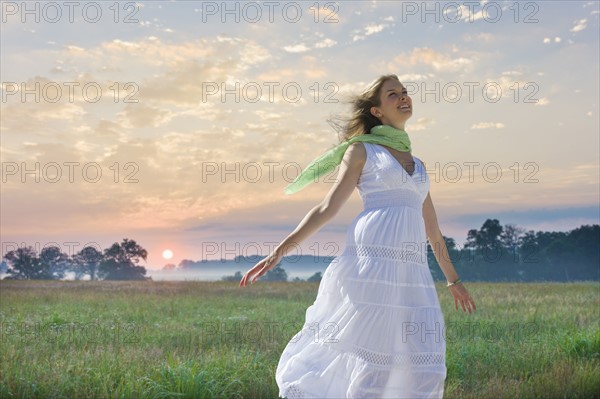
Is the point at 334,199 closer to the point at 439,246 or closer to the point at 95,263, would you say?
the point at 439,246

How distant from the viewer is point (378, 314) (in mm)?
4305

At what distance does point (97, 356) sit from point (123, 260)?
2361 inches

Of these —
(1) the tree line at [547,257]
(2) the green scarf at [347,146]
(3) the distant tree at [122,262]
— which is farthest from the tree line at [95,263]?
(2) the green scarf at [347,146]

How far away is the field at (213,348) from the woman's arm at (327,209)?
2019mm

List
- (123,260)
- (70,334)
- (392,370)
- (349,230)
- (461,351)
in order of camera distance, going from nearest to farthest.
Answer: (392,370) → (349,230) → (461,351) → (70,334) → (123,260)

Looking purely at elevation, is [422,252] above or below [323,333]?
above

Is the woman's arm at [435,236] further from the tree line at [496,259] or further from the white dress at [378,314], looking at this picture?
the tree line at [496,259]

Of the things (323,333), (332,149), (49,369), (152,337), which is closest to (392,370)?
(323,333)

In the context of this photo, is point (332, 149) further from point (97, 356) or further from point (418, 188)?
point (97, 356)

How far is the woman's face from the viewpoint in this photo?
4.82 meters

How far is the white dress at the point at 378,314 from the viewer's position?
424 cm

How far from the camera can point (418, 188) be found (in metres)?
4.67

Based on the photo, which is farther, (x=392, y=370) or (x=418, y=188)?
(x=418, y=188)

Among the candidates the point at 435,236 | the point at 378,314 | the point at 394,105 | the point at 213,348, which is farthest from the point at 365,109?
the point at 213,348
